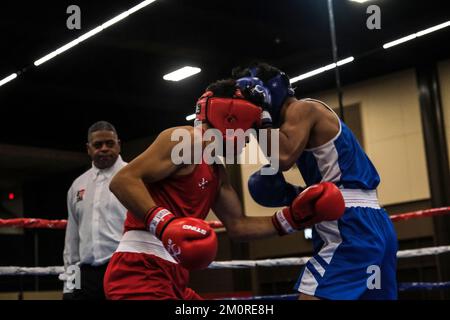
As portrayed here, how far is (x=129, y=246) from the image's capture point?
1.97 metres

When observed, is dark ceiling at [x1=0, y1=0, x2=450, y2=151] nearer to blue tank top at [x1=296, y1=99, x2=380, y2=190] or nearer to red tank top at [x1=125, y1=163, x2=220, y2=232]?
blue tank top at [x1=296, y1=99, x2=380, y2=190]

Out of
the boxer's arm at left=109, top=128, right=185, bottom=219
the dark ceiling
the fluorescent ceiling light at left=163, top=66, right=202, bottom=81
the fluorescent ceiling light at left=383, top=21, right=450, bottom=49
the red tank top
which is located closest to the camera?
the boxer's arm at left=109, top=128, right=185, bottom=219

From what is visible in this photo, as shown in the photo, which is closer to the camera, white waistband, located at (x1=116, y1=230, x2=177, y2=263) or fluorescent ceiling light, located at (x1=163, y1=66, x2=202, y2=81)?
white waistband, located at (x1=116, y1=230, x2=177, y2=263)

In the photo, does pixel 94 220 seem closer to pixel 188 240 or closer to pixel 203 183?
pixel 203 183

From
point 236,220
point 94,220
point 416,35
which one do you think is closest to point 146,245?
point 236,220

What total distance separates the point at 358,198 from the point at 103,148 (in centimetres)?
146

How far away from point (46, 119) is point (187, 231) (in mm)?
8572

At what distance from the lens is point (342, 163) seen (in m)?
2.23

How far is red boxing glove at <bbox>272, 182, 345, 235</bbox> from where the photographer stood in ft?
6.68

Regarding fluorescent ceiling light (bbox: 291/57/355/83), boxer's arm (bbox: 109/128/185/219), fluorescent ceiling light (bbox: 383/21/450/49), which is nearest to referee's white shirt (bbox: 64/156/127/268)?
boxer's arm (bbox: 109/128/185/219)

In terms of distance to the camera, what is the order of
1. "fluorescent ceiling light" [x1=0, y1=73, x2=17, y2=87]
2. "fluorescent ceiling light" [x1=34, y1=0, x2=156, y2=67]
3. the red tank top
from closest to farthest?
the red tank top
"fluorescent ceiling light" [x1=34, y1=0, x2=156, y2=67]
"fluorescent ceiling light" [x1=0, y1=73, x2=17, y2=87]

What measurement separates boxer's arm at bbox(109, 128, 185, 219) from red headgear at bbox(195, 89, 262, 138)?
15 centimetres

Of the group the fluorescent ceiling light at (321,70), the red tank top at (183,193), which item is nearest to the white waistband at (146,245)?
the red tank top at (183,193)

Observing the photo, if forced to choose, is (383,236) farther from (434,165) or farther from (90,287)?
(434,165)
